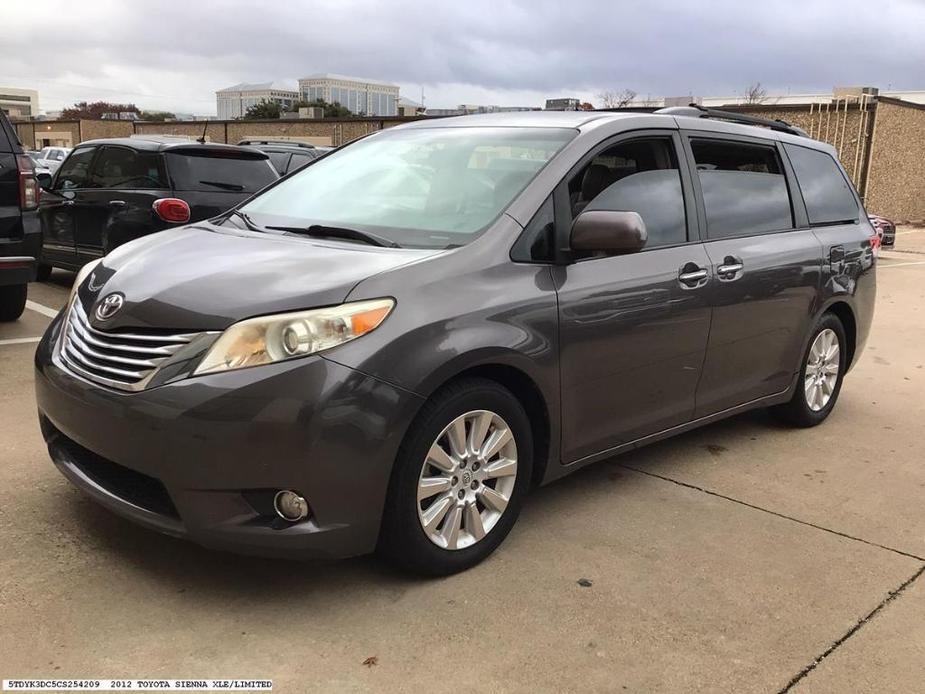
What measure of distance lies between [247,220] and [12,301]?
164 inches

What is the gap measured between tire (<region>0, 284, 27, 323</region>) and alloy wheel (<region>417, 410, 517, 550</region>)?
5.34 m

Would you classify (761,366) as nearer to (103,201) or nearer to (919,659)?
(919,659)

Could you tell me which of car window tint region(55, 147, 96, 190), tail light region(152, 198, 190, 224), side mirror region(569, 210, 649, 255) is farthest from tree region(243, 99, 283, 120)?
side mirror region(569, 210, 649, 255)

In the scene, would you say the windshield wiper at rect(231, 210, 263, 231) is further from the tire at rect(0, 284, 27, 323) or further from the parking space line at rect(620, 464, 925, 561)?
the tire at rect(0, 284, 27, 323)

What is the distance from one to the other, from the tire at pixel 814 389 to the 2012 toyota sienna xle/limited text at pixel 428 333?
34 centimetres

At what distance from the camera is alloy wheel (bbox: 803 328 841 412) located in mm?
5059

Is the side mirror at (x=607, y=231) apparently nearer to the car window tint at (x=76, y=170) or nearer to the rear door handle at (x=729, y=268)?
the rear door handle at (x=729, y=268)

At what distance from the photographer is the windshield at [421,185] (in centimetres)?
343

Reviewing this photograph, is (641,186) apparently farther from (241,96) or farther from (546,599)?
(241,96)

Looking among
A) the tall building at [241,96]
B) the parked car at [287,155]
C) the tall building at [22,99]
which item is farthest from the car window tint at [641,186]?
the tall building at [22,99]

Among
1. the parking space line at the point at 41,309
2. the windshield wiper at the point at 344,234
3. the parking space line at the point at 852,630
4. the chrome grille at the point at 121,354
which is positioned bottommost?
the parking space line at the point at 852,630

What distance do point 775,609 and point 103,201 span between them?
22.8ft

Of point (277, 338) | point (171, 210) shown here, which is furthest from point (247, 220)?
point (171, 210)

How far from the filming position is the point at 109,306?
3.02 m
